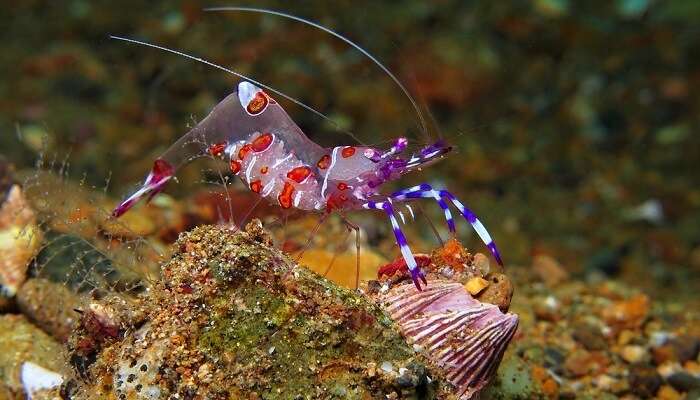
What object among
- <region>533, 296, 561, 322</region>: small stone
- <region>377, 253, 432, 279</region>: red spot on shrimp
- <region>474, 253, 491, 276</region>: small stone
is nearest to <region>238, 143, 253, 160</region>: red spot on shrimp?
<region>377, 253, 432, 279</region>: red spot on shrimp

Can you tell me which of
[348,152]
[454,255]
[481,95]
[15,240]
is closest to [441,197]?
[454,255]

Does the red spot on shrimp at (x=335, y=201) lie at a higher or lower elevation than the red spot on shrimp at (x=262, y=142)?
lower

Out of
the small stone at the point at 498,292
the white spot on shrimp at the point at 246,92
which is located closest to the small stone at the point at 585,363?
the small stone at the point at 498,292

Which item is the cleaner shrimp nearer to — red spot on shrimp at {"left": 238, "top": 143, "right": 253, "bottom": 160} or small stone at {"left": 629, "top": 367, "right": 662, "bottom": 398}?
red spot on shrimp at {"left": 238, "top": 143, "right": 253, "bottom": 160}

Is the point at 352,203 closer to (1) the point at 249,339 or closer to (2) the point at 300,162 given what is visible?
(2) the point at 300,162

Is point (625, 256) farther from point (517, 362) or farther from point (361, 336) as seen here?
point (361, 336)

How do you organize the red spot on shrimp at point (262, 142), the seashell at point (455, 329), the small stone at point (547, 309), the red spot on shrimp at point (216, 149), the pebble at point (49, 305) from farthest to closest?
the small stone at point (547, 309), the pebble at point (49, 305), the red spot on shrimp at point (216, 149), the red spot on shrimp at point (262, 142), the seashell at point (455, 329)

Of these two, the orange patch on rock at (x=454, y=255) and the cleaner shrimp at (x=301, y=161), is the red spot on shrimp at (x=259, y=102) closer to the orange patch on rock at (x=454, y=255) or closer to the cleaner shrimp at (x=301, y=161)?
the cleaner shrimp at (x=301, y=161)
